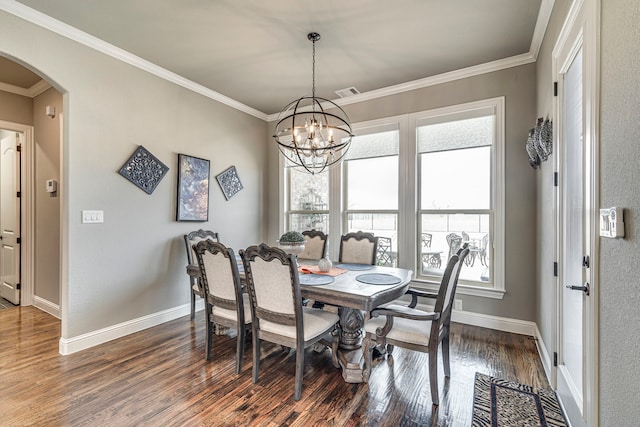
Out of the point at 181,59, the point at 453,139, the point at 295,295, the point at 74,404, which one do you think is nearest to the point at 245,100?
the point at 181,59

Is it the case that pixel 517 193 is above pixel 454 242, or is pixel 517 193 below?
above

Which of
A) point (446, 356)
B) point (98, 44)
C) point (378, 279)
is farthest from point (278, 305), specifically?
point (98, 44)

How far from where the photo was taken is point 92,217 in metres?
2.95

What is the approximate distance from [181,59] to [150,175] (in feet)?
4.24

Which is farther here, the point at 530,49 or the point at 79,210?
the point at 530,49

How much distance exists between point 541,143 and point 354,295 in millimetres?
1956

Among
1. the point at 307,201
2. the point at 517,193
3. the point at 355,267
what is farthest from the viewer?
the point at 307,201

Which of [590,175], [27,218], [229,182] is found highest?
[229,182]

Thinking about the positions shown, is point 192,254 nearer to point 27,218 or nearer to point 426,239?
point 27,218

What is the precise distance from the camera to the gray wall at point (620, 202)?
1.00 meters

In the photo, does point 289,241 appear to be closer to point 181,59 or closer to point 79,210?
point 79,210

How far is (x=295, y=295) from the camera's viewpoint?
207cm

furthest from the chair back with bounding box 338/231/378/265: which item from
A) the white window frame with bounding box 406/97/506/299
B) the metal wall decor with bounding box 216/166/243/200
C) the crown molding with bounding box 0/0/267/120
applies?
the crown molding with bounding box 0/0/267/120

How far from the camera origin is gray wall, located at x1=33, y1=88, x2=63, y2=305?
12.2 ft
